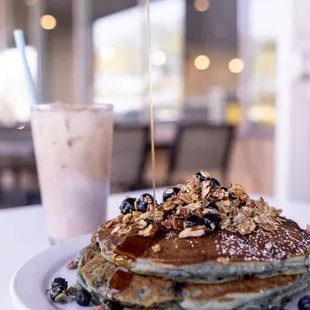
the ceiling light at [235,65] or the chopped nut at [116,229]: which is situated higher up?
the ceiling light at [235,65]

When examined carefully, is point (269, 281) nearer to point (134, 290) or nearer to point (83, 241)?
point (134, 290)

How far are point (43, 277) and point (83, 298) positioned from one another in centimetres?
12

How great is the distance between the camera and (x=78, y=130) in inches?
41.9

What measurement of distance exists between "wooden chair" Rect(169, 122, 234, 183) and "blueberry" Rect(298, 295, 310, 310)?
11.6ft

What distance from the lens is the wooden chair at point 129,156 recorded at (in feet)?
11.8

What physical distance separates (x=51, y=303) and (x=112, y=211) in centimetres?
66

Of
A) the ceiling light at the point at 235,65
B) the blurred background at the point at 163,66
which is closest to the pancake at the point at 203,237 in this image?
the blurred background at the point at 163,66

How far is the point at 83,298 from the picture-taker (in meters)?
0.63

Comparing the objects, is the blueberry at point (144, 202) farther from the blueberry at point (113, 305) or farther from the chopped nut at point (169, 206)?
the blueberry at point (113, 305)

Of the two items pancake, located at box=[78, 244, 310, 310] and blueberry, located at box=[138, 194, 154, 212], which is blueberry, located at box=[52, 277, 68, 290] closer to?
pancake, located at box=[78, 244, 310, 310]

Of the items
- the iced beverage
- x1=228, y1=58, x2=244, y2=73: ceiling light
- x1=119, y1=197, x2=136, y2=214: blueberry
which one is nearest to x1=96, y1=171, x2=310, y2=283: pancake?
x1=119, y1=197, x2=136, y2=214: blueberry

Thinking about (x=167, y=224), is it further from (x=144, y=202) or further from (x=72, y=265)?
(x=72, y=265)

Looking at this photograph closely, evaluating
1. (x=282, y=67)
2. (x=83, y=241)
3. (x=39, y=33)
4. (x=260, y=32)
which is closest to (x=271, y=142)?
(x=260, y=32)

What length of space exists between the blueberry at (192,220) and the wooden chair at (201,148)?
3.47 m
